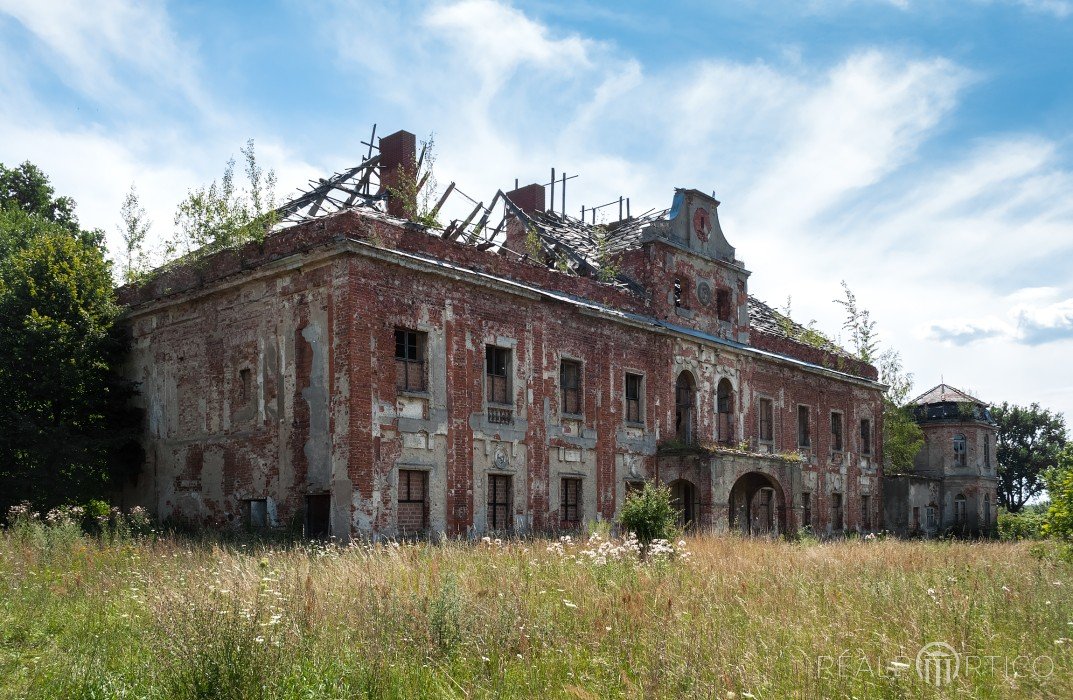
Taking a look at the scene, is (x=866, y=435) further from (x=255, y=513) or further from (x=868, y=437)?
(x=255, y=513)

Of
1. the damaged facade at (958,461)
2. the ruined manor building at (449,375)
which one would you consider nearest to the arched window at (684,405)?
the ruined manor building at (449,375)

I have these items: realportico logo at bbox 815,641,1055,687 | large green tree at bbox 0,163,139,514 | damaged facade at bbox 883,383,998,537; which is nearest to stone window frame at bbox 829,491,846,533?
damaged facade at bbox 883,383,998,537

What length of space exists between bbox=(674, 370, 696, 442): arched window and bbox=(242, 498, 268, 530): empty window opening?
1218cm

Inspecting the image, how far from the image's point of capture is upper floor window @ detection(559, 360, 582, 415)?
22703 millimetres

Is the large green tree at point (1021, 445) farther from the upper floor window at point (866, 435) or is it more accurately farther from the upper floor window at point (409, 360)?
the upper floor window at point (409, 360)

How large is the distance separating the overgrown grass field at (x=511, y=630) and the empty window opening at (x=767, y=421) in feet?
54.8

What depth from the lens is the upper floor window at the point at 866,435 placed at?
3522 cm

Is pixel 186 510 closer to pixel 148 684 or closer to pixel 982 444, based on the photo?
pixel 148 684

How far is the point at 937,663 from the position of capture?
7.60 m

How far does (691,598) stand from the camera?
33.8ft

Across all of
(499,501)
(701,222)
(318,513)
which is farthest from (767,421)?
(318,513)

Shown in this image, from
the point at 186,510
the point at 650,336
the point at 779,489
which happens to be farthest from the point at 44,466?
the point at 779,489

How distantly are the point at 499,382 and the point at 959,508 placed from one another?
3314 cm

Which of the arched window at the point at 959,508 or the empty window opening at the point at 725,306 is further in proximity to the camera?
the arched window at the point at 959,508
